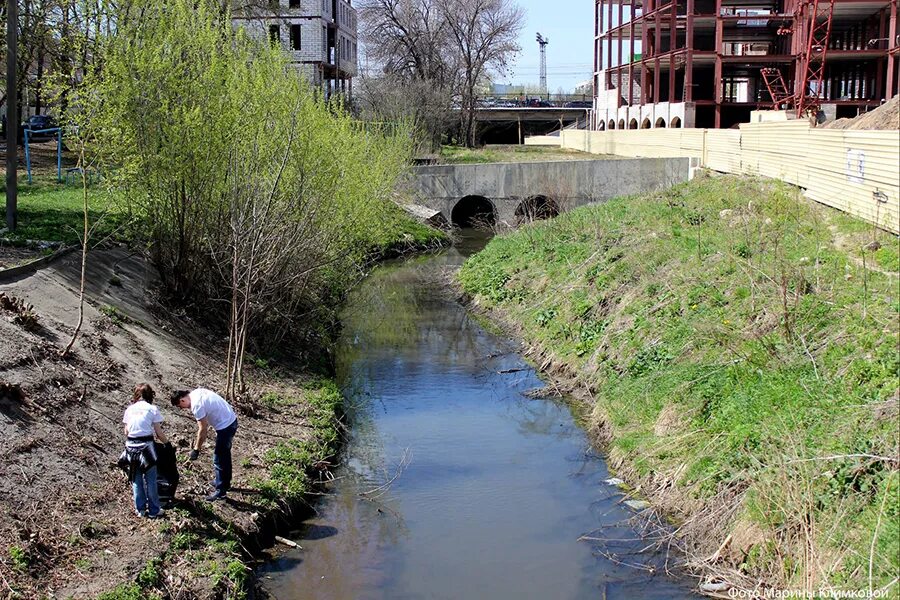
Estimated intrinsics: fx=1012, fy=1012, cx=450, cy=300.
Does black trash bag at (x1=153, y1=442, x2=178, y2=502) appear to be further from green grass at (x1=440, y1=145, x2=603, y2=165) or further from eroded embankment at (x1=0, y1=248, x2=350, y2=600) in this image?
green grass at (x1=440, y1=145, x2=603, y2=165)

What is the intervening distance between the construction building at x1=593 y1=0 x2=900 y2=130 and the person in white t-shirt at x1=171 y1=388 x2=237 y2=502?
3521cm

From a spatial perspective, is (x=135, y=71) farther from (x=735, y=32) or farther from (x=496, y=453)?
(x=735, y=32)

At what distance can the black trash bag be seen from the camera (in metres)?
11.3

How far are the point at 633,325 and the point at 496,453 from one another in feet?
15.1

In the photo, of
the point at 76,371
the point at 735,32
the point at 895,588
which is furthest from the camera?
the point at 735,32

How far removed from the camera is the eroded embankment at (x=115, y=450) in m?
10.3

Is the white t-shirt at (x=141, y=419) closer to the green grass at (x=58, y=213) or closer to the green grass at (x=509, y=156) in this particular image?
the green grass at (x=58, y=213)

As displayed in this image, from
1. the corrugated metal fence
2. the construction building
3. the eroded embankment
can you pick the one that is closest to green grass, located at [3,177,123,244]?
the eroded embankment

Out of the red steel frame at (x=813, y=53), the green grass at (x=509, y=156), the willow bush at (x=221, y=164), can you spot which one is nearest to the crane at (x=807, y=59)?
the red steel frame at (x=813, y=53)

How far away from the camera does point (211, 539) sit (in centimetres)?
1152

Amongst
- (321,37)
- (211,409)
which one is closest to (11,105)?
(211,409)

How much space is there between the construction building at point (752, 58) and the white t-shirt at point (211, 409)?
3520cm

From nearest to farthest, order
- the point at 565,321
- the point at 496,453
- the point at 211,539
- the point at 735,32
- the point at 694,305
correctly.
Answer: the point at 211,539
the point at 496,453
the point at 694,305
the point at 565,321
the point at 735,32

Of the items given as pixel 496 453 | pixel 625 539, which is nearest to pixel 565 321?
pixel 496 453
